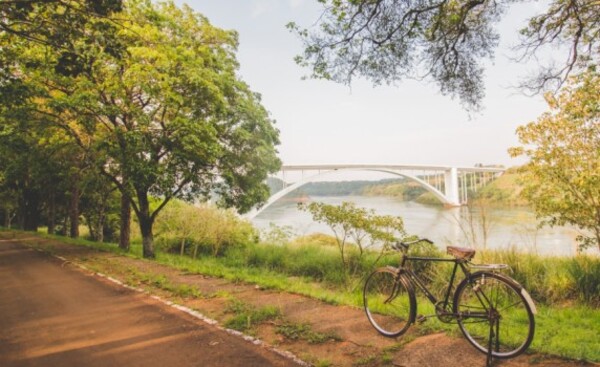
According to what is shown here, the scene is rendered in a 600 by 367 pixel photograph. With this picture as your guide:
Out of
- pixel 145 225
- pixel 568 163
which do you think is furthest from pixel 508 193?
pixel 145 225

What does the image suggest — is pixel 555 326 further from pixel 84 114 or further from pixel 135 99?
pixel 135 99

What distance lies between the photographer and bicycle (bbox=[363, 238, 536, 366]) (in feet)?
8.28

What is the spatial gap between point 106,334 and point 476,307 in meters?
3.37

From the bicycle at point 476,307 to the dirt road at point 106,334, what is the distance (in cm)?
119

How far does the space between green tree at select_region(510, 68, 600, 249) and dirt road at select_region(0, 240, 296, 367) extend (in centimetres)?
576

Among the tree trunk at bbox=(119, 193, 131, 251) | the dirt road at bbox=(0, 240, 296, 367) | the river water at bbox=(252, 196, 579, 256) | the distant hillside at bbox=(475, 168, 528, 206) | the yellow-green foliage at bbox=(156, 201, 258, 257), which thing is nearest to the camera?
the dirt road at bbox=(0, 240, 296, 367)

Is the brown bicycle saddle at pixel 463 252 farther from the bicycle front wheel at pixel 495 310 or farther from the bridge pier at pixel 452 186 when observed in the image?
the bridge pier at pixel 452 186

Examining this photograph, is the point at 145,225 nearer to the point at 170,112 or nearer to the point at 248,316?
the point at 170,112

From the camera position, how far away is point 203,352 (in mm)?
3004

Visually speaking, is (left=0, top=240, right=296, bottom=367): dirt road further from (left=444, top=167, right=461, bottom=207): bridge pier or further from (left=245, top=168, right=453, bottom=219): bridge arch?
(left=444, top=167, right=461, bottom=207): bridge pier

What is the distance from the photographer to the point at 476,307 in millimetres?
2766

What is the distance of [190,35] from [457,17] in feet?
23.5

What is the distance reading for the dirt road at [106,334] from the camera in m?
2.94

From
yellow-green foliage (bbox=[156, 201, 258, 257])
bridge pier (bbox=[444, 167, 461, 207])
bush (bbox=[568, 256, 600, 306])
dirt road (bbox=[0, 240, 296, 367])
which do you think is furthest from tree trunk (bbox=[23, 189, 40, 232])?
bridge pier (bbox=[444, 167, 461, 207])
